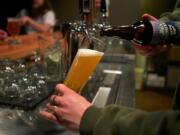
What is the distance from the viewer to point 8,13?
12.6 feet

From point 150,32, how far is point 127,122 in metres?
0.38

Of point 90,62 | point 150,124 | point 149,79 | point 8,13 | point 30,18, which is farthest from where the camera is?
point 149,79

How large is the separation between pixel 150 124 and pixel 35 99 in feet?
1.58

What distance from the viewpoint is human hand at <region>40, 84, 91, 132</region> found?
65 centimetres

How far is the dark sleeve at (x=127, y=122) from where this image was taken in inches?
22.2

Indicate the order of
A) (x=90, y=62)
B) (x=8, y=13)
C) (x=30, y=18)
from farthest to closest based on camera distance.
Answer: (x=8, y=13) < (x=30, y=18) < (x=90, y=62)

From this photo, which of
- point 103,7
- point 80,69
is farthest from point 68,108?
point 103,7

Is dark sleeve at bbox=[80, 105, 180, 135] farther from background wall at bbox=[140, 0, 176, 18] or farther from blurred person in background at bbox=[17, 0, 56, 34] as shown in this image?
background wall at bbox=[140, 0, 176, 18]

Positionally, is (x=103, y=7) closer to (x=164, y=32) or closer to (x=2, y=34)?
(x=164, y=32)

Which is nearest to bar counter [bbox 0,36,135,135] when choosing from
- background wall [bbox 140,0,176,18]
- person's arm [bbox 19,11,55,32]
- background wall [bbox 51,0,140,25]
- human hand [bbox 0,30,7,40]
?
human hand [bbox 0,30,7,40]

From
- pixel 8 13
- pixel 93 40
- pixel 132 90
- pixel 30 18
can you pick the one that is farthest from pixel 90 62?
pixel 8 13

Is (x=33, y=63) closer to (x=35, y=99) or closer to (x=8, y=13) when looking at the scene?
(x=35, y=99)

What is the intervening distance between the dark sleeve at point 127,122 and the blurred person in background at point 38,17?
9.18 feet

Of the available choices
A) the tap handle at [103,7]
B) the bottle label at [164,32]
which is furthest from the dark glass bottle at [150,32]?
the tap handle at [103,7]
